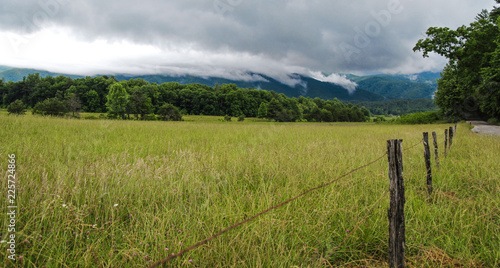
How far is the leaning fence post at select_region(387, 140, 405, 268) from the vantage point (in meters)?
1.88

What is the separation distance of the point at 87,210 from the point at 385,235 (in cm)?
344

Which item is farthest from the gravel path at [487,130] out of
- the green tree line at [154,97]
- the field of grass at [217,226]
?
the green tree line at [154,97]

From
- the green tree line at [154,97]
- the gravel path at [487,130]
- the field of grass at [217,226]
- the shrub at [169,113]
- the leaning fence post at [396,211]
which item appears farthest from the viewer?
the green tree line at [154,97]

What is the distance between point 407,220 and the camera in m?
2.97

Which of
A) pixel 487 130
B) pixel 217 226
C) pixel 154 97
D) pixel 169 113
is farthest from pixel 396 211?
pixel 154 97

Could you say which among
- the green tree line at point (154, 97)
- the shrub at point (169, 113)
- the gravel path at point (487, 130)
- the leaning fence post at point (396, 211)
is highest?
the green tree line at point (154, 97)

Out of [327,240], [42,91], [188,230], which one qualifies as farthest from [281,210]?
[42,91]

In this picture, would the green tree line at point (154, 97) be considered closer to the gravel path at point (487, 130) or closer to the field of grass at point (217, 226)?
the gravel path at point (487, 130)

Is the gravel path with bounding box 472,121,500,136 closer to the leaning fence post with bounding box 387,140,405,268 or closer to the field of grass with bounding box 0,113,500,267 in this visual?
the field of grass with bounding box 0,113,500,267

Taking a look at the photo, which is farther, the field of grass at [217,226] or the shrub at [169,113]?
the shrub at [169,113]

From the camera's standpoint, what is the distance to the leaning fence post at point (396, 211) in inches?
74.1

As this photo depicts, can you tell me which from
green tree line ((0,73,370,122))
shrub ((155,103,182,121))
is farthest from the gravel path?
green tree line ((0,73,370,122))

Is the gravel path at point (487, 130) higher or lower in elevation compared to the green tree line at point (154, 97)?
lower

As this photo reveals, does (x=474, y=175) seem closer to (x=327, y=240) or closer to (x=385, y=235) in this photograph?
(x=385, y=235)
